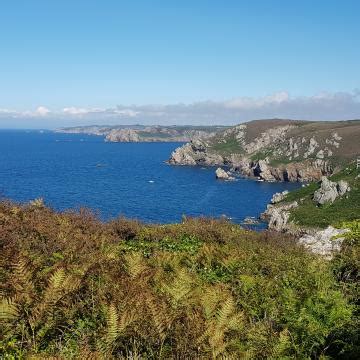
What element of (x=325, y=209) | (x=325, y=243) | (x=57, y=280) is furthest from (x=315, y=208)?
(x=57, y=280)

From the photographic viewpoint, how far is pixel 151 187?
146500 mm

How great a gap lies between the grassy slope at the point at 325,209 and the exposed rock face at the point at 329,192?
1277 mm

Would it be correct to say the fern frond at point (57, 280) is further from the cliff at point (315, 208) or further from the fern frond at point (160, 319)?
the cliff at point (315, 208)

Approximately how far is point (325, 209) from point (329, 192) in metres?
7.20

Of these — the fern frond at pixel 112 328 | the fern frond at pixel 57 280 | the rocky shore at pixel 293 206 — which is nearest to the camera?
the fern frond at pixel 112 328

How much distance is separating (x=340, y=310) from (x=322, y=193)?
101m

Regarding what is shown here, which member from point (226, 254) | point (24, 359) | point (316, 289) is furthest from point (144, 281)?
point (226, 254)

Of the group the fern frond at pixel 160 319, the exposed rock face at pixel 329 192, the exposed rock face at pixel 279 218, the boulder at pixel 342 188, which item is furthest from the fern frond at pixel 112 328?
the boulder at pixel 342 188

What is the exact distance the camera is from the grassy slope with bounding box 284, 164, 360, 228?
91.8m

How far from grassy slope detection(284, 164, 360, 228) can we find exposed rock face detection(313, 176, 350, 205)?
128 centimetres

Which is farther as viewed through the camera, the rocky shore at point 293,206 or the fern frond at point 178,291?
the rocky shore at point 293,206

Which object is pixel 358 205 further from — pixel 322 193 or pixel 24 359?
pixel 24 359

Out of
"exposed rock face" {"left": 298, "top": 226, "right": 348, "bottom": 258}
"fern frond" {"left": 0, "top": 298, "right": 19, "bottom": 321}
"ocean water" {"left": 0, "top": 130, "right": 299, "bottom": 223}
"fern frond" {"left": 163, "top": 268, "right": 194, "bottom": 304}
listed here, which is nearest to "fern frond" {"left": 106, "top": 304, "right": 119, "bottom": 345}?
"fern frond" {"left": 0, "top": 298, "right": 19, "bottom": 321}

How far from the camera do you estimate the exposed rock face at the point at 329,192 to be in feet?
348
